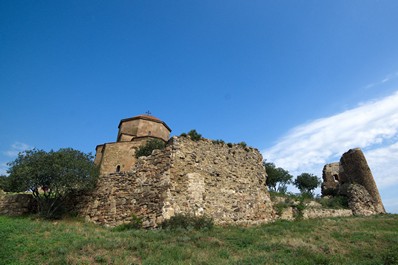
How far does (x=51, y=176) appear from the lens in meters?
12.7

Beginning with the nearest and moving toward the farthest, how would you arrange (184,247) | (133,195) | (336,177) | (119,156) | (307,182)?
(184,247)
(133,195)
(119,156)
(336,177)
(307,182)

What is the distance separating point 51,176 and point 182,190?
6.77m

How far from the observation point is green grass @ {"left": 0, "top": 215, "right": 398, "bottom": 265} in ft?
22.9

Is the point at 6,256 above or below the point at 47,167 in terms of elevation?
below

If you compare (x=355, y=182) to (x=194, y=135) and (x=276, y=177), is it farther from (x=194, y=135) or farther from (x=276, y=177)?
(x=194, y=135)

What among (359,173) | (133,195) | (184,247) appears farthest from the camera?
(359,173)

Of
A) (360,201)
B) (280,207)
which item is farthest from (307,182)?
(280,207)

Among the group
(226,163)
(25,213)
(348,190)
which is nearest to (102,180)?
(25,213)

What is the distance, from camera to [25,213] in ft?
43.0

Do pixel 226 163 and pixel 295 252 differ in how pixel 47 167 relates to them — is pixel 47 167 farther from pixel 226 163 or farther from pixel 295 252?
pixel 295 252

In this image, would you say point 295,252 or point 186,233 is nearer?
point 295,252

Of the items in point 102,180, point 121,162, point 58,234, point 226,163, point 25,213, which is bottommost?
point 58,234

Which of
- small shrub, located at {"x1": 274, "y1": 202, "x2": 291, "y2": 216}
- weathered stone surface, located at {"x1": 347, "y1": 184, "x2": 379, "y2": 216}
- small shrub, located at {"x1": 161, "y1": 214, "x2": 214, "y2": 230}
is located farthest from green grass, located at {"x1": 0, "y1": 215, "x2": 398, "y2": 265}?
weathered stone surface, located at {"x1": 347, "y1": 184, "x2": 379, "y2": 216}

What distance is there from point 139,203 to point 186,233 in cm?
347
